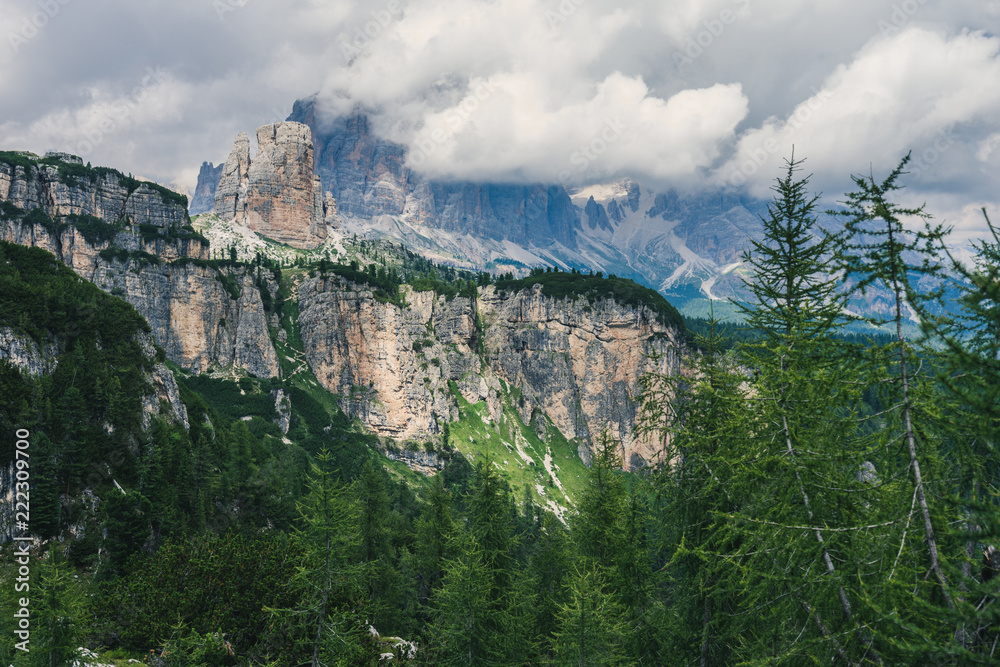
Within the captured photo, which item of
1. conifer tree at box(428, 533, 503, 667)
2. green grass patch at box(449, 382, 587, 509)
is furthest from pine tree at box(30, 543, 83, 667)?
green grass patch at box(449, 382, 587, 509)

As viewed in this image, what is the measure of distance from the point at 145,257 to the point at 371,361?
6858cm

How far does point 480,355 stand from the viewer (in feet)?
598

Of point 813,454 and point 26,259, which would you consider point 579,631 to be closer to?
point 813,454

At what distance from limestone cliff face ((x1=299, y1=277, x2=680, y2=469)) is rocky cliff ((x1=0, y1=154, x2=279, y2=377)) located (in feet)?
64.7

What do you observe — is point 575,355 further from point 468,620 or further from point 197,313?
point 468,620

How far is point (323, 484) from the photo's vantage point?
2188cm

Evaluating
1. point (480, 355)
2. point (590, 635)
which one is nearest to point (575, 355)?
point (480, 355)

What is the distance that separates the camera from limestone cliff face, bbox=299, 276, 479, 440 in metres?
153

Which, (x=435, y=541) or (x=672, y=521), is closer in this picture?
(x=672, y=521)

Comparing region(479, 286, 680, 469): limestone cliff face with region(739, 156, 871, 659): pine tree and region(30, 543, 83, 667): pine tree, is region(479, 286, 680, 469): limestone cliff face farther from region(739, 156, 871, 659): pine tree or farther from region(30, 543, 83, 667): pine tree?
region(739, 156, 871, 659): pine tree

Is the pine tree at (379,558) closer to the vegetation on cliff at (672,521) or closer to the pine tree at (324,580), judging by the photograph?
the vegetation on cliff at (672,521)

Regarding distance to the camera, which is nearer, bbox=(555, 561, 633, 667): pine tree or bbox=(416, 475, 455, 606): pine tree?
bbox=(555, 561, 633, 667): pine tree

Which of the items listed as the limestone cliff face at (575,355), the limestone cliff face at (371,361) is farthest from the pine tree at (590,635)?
the limestone cliff face at (575,355)

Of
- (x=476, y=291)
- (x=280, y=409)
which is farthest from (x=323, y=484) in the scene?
(x=476, y=291)
